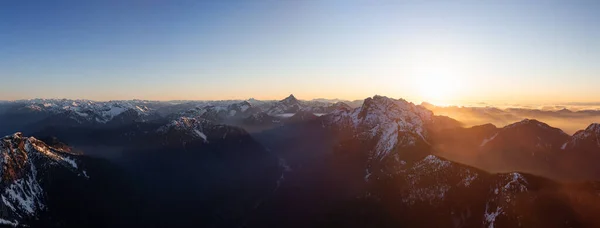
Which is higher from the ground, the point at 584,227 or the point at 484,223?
the point at 584,227

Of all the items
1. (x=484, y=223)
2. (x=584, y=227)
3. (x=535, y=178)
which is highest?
(x=535, y=178)

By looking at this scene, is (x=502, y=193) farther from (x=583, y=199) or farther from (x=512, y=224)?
(x=583, y=199)

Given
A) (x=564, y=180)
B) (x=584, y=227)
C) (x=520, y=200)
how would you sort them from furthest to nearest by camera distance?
(x=564, y=180)
(x=520, y=200)
(x=584, y=227)

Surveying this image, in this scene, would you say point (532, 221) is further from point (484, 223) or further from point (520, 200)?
point (484, 223)

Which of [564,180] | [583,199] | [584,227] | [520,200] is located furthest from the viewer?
[564,180]

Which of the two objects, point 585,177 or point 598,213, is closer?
point 598,213

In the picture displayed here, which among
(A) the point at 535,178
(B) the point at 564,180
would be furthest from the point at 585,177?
(A) the point at 535,178

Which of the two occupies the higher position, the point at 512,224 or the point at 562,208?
the point at 562,208

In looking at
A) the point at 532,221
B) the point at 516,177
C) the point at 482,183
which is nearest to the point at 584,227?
the point at 532,221

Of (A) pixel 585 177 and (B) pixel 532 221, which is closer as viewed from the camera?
(B) pixel 532 221
